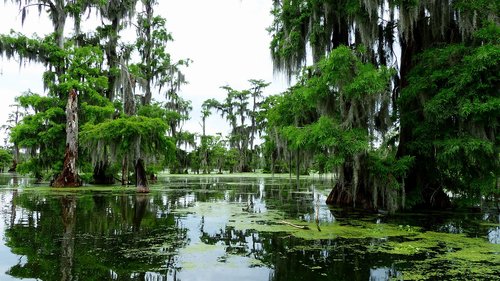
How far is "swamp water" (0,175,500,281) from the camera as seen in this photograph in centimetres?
520

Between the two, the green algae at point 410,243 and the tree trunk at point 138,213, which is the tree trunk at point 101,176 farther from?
the green algae at point 410,243

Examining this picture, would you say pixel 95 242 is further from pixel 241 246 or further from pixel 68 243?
pixel 241 246

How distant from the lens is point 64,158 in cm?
2061

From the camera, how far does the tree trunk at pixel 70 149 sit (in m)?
20.0

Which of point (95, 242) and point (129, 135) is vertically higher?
point (129, 135)

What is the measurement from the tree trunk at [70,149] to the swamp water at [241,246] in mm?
9147

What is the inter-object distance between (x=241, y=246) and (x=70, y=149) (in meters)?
15.9

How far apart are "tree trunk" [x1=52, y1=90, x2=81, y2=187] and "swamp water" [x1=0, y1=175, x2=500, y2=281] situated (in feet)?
30.0

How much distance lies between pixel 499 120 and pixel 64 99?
791 inches

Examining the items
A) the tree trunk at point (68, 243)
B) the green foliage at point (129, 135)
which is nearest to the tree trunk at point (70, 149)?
the green foliage at point (129, 135)

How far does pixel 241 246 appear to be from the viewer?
6.89 meters

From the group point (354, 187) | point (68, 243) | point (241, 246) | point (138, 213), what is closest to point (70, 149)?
point (138, 213)

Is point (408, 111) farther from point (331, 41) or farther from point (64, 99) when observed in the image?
point (64, 99)

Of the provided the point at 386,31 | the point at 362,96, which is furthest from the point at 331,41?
the point at 362,96
